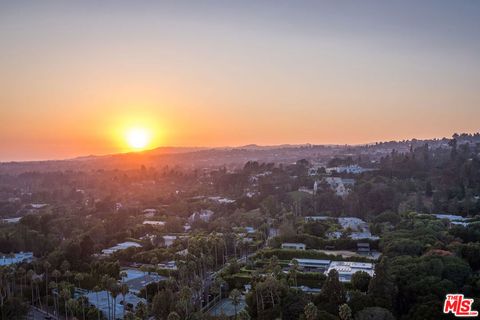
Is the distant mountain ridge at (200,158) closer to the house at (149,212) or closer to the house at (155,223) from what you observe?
the house at (149,212)

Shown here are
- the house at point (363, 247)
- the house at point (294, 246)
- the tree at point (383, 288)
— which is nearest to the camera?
the tree at point (383, 288)

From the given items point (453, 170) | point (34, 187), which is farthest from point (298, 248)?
point (34, 187)

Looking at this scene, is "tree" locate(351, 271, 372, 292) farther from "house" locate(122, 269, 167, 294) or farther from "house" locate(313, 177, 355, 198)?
"house" locate(313, 177, 355, 198)

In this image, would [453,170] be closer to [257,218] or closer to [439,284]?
[257,218]

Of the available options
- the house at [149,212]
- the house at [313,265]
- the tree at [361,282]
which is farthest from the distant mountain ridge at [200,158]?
the tree at [361,282]

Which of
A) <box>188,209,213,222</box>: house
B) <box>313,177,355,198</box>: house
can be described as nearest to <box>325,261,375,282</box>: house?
<box>188,209,213,222</box>: house

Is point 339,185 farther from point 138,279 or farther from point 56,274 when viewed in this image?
point 56,274
